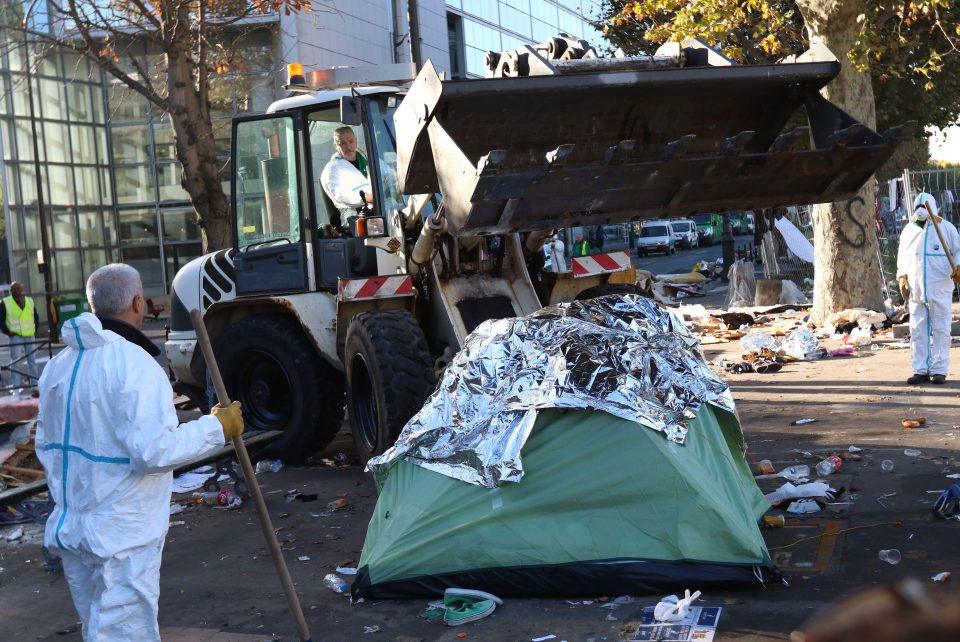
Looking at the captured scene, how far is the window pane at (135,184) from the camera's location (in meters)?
35.5

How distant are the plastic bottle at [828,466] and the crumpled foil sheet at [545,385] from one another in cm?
156

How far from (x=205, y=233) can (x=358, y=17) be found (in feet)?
65.6

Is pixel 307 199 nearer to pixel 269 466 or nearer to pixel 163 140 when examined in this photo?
pixel 269 466

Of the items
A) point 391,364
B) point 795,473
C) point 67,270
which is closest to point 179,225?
point 67,270

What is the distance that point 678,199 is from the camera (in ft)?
21.1

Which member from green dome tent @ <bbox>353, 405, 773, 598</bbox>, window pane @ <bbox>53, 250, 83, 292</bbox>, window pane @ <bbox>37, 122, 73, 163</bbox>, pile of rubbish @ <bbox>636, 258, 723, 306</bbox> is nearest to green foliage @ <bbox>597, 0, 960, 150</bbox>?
pile of rubbish @ <bbox>636, 258, 723, 306</bbox>

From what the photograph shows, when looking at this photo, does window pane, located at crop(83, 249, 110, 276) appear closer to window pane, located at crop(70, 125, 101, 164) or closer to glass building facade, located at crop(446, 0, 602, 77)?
window pane, located at crop(70, 125, 101, 164)

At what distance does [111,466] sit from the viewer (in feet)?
12.6

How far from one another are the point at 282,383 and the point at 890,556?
16.9ft

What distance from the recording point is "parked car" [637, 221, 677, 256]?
45.2m

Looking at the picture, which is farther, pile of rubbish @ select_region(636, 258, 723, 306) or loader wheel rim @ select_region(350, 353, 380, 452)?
pile of rubbish @ select_region(636, 258, 723, 306)

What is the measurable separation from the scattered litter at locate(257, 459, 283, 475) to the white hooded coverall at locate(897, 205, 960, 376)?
18.8 ft

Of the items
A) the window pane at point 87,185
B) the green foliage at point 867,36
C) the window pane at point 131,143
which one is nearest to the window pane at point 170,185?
the window pane at point 131,143

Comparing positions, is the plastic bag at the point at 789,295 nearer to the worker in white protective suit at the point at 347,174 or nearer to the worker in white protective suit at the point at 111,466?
the worker in white protective suit at the point at 347,174
